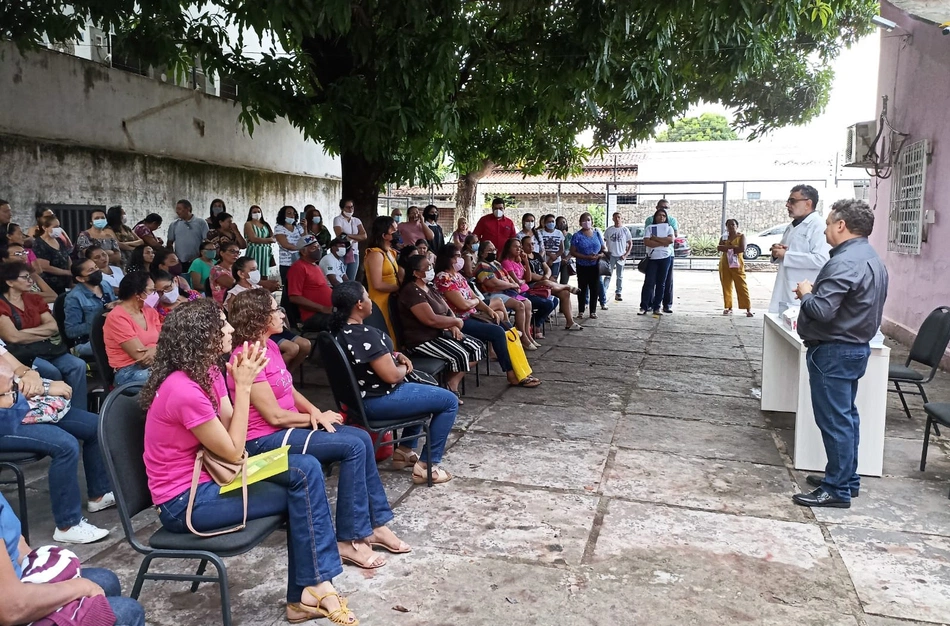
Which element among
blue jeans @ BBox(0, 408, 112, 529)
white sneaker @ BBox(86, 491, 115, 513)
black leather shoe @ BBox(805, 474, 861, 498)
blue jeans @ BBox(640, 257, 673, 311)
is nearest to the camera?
blue jeans @ BBox(0, 408, 112, 529)

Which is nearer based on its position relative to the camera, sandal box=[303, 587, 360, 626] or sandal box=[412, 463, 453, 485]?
sandal box=[303, 587, 360, 626]

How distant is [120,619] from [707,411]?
5.01m

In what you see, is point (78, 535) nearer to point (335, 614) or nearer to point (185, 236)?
point (335, 614)

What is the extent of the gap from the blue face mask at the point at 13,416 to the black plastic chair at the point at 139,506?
953 millimetres

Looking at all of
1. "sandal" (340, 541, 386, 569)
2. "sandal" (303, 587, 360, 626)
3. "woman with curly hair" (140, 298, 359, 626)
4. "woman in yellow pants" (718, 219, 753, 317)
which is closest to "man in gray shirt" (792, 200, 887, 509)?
"sandal" (340, 541, 386, 569)

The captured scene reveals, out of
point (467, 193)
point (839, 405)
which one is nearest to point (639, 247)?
point (467, 193)

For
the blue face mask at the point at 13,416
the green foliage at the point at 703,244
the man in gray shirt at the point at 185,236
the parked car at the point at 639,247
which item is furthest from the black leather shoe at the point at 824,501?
the green foliage at the point at 703,244

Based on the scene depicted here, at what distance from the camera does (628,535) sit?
3770mm

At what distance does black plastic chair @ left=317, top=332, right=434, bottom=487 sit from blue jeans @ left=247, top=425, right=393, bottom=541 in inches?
23.3

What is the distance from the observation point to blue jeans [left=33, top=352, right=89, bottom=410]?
4.65 m

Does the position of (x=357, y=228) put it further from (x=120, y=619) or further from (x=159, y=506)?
(x=120, y=619)

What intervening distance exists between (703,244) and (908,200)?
13.1 meters

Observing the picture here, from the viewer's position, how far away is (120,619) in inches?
84.0

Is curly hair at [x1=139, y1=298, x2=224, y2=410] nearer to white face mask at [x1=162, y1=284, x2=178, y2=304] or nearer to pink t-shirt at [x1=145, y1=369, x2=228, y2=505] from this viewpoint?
pink t-shirt at [x1=145, y1=369, x2=228, y2=505]
